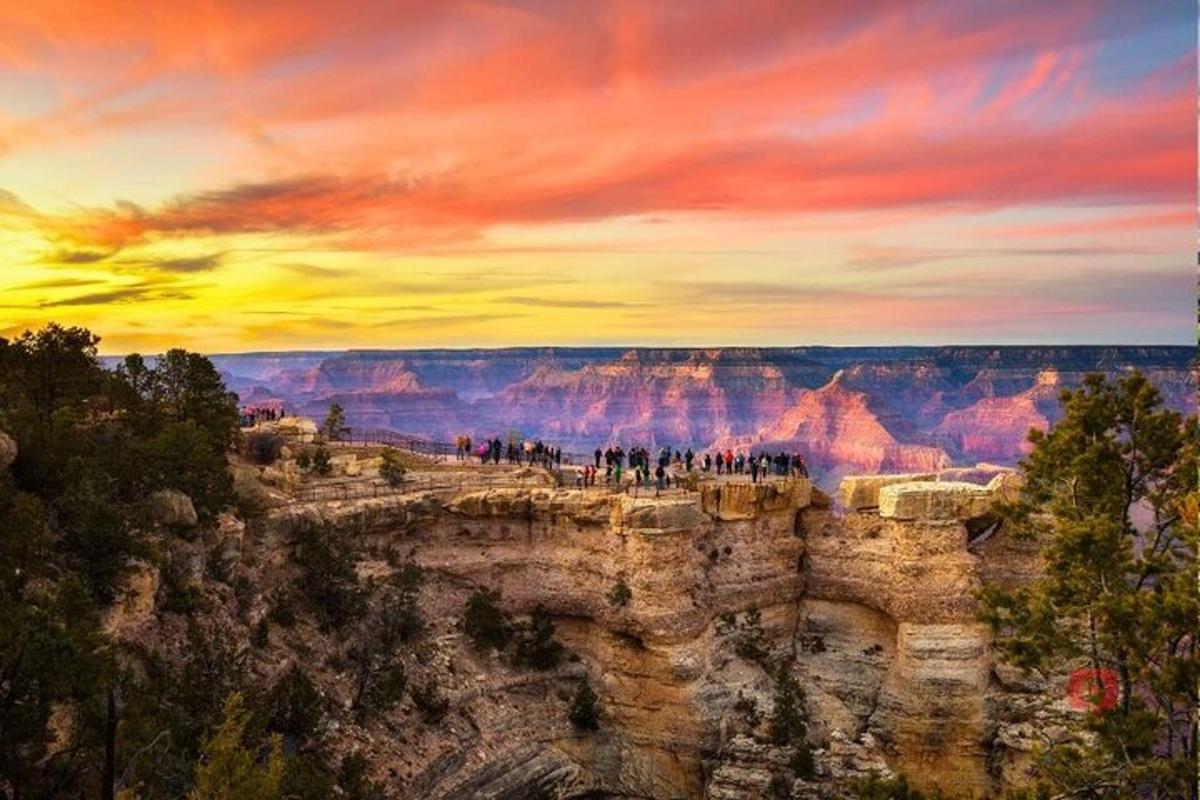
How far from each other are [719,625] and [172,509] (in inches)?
902

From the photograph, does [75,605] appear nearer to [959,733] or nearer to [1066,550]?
[1066,550]

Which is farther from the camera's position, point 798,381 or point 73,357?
point 798,381

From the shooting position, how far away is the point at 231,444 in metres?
42.9

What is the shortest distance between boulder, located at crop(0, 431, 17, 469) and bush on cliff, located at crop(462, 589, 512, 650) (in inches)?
725

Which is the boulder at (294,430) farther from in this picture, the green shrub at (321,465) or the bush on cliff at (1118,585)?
the bush on cliff at (1118,585)

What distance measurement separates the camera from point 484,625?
132ft

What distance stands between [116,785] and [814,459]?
14771 cm

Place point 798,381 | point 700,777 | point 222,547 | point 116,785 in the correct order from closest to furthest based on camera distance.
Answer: point 116,785 → point 222,547 → point 700,777 → point 798,381

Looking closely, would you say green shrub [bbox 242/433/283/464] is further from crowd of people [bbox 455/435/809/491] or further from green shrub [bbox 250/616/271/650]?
green shrub [bbox 250/616/271/650]

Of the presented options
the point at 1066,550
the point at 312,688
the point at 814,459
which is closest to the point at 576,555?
the point at 312,688

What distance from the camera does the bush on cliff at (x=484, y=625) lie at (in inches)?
1577

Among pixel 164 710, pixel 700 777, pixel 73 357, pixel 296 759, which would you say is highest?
pixel 73 357

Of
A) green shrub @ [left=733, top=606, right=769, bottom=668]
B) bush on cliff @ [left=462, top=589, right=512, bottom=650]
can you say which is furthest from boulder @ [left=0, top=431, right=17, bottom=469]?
green shrub @ [left=733, top=606, right=769, bottom=668]

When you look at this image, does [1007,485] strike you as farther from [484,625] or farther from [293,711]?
[293,711]
